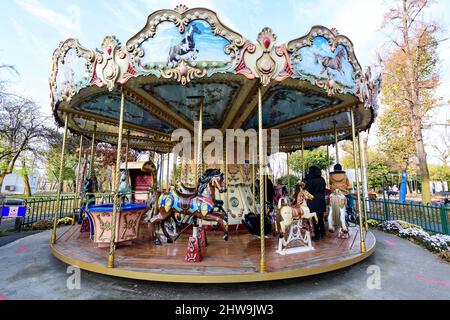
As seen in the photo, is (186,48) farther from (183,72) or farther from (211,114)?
(211,114)

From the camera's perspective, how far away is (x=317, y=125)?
8359 millimetres

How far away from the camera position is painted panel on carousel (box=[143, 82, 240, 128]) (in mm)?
5027

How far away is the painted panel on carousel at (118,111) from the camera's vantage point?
5.87m

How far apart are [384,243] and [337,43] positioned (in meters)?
5.55

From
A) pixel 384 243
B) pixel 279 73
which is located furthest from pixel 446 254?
pixel 279 73

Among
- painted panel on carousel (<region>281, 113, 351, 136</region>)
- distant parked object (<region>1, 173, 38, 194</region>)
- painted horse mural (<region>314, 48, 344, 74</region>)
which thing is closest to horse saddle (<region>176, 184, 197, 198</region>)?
painted horse mural (<region>314, 48, 344, 74</region>)

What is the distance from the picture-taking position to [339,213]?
6520 millimetres

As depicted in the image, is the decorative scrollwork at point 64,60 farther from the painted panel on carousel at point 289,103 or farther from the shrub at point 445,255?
the shrub at point 445,255

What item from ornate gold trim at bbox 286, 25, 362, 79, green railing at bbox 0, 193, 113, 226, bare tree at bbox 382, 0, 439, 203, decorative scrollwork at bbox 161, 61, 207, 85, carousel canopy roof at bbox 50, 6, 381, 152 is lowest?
green railing at bbox 0, 193, 113, 226

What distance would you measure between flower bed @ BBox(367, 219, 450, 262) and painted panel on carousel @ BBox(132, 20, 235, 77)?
6305mm

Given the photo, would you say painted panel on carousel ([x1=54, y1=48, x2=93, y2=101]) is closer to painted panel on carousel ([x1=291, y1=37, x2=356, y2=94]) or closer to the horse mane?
the horse mane

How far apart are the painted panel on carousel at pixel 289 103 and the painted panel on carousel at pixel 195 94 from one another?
3.09 feet

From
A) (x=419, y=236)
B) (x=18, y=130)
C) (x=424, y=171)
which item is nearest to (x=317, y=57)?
(x=419, y=236)
